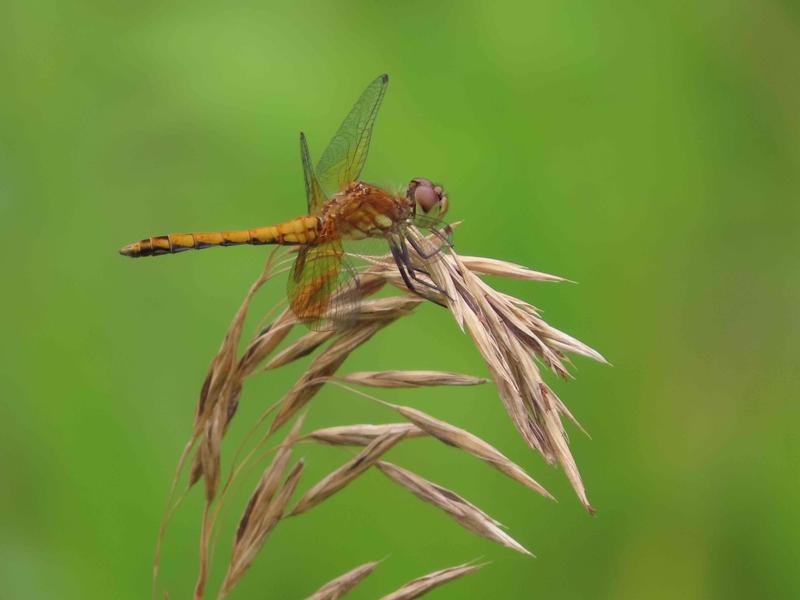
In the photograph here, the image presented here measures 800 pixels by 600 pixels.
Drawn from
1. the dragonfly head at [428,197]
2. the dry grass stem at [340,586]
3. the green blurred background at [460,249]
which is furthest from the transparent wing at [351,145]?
the dry grass stem at [340,586]

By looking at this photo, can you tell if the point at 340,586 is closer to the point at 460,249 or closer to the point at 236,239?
the point at 236,239

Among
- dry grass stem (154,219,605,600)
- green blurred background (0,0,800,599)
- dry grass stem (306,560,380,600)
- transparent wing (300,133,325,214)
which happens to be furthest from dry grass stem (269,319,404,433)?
green blurred background (0,0,800,599)

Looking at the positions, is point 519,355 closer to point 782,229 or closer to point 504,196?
point 504,196

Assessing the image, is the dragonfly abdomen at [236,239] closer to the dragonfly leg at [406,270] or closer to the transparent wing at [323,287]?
the transparent wing at [323,287]

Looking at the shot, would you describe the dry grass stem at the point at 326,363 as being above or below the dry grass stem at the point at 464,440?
above

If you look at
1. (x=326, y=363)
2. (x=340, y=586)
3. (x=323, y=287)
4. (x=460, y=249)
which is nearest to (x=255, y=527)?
(x=340, y=586)

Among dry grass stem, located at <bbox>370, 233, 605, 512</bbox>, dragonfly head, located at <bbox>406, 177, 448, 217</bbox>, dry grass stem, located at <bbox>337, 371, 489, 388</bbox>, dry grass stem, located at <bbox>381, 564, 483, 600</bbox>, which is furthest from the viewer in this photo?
dragonfly head, located at <bbox>406, 177, 448, 217</bbox>

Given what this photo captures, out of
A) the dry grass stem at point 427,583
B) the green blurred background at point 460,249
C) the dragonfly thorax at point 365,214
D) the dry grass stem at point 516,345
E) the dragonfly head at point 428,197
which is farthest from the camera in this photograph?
the green blurred background at point 460,249

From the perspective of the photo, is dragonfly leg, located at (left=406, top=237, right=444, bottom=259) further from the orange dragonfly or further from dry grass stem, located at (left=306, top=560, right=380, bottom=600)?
dry grass stem, located at (left=306, top=560, right=380, bottom=600)
